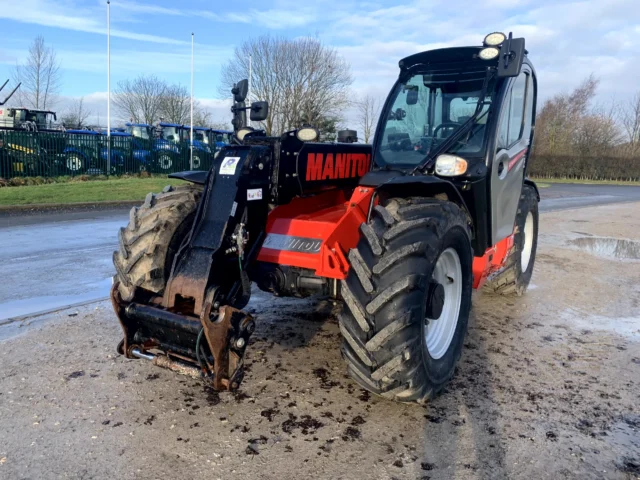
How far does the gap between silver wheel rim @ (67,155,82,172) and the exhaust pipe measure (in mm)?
19486

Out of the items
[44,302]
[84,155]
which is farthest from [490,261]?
[84,155]

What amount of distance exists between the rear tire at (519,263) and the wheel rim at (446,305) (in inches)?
71.9

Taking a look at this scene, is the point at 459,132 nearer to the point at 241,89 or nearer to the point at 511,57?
the point at 511,57

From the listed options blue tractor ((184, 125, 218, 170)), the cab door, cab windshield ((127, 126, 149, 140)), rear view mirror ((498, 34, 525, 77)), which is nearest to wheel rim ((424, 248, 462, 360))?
the cab door

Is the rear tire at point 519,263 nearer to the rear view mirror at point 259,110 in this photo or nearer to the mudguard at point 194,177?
the rear view mirror at point 259,110

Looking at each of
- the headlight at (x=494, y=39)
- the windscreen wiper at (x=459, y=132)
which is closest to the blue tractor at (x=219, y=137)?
the windscreen wiper at (x=459, y=132)

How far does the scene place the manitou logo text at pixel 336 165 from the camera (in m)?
4.29

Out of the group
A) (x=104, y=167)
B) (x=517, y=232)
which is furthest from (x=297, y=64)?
(x=517, y=232)

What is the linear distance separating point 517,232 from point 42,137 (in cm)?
1850

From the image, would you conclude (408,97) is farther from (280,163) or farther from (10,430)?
(10,430)

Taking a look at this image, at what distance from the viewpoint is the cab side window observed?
15.3ft

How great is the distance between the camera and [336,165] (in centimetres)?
463

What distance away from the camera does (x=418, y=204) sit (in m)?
3.65

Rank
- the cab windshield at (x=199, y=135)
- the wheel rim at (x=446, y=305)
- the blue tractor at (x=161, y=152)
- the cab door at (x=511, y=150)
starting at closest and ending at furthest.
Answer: the wheel rim at (x=446, y=305), the cab door at (x=511, y=150), the blue tractor at (x=161, y=152), the cab windshield at (x=199, y=135)
